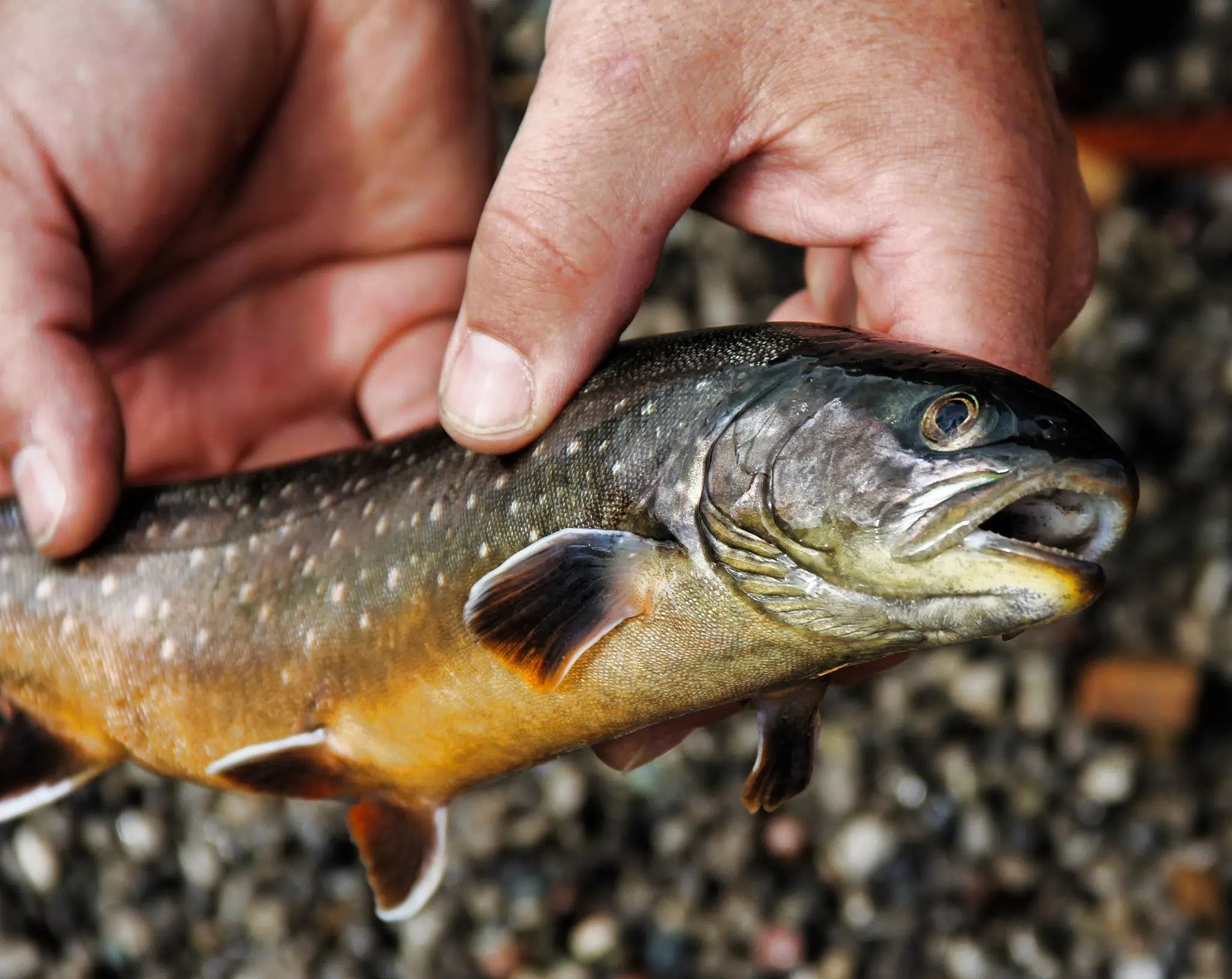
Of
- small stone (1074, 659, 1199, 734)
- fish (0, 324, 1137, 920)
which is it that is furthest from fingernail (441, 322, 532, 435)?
small stone (1074, 659, 1199, 734)

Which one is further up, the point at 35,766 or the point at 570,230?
the point at 570,230

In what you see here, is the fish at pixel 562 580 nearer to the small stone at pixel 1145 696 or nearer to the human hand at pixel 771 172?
the human hand at pixel 771 172

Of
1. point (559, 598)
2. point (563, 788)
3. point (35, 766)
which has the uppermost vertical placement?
point (559, 598)

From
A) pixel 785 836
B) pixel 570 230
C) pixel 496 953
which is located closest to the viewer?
pixel 570 230

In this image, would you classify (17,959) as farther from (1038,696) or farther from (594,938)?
(1038,696)

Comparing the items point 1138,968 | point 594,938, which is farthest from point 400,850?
point 1138,968

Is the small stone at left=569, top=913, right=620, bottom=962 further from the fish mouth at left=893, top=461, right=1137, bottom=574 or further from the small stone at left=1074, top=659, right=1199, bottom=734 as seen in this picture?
the fish mouth at left=893, top=461, right=1137, bottom=574

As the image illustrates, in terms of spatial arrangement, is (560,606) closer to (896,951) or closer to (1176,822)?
(896,951)
